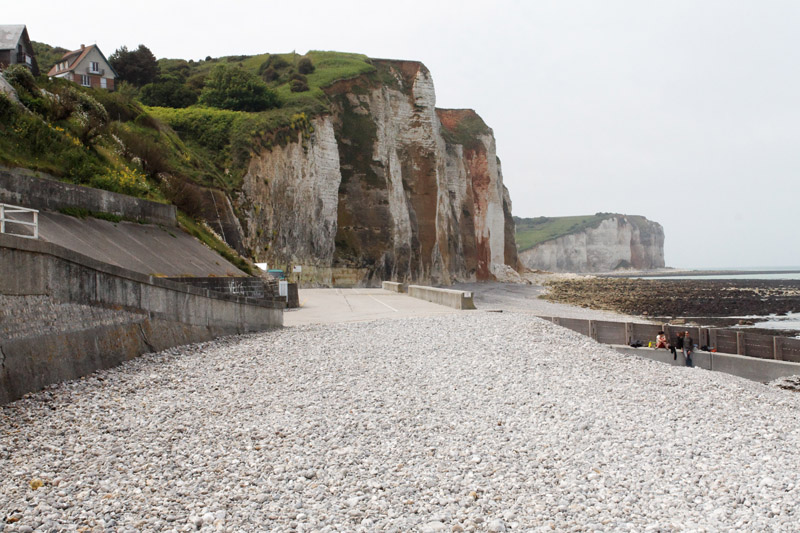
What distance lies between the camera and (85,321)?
9055 millimetres

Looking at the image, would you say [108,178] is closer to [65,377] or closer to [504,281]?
[65,377]

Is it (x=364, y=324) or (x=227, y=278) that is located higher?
(x=227, y=278)

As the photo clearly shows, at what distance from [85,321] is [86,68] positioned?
1825 inches

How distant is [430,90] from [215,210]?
136 feet

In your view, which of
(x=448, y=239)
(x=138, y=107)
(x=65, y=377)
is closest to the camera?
(x=65, y=377)

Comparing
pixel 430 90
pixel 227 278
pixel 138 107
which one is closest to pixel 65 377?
pixel 227 278

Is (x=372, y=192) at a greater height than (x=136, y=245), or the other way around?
(x=372, y=192)

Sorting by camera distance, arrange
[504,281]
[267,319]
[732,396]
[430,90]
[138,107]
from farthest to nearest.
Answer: [504,281], [430,90], [138,107], [267,319], [732,396]

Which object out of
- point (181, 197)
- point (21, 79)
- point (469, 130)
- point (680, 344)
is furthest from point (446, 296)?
point (469, 130)

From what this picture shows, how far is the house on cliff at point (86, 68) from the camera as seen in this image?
46.6 metres

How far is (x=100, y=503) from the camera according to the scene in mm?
5168

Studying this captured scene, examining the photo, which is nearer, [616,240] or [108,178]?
[108,178]

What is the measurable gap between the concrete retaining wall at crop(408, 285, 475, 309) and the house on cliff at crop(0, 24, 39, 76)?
24.9 metres

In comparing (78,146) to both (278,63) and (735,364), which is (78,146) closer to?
(735,364)
